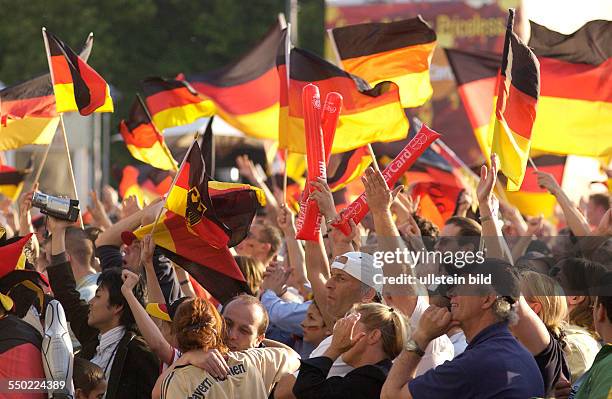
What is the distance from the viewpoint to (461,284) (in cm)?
551

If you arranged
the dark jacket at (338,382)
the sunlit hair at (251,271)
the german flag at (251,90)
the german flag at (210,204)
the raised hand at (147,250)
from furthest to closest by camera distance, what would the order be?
the german flag at (251,90)
the sunlit hair at (251,271)
the german flag at (210,204)
the raised hand at (147,250)
the dark jacket at (338,382)

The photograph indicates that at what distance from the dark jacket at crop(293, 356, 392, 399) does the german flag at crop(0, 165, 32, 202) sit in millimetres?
6916

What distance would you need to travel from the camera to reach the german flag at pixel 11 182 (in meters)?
12.3

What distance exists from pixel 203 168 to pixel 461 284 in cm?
254

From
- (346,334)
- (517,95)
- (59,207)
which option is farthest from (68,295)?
(517,95)

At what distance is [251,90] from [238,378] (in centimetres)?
678

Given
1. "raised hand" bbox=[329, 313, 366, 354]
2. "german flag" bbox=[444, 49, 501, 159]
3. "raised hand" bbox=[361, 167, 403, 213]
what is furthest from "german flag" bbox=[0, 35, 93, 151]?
"raised hand" bbox=[329, 313, 366, 354]

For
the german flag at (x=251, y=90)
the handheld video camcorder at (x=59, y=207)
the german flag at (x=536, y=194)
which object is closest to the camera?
the handheld video camcorder at (x=59, y=207)

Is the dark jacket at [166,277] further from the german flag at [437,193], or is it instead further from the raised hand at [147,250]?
the german flag at [437,193]

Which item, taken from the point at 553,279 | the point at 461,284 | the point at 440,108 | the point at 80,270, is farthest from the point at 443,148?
the point at 440,108

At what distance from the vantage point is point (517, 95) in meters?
8.54

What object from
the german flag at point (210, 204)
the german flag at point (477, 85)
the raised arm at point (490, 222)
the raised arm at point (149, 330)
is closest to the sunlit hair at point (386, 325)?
the raised arm at point (490, 222)

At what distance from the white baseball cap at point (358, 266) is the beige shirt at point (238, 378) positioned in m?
0.56

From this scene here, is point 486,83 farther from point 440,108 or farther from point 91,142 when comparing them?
point 440,108
